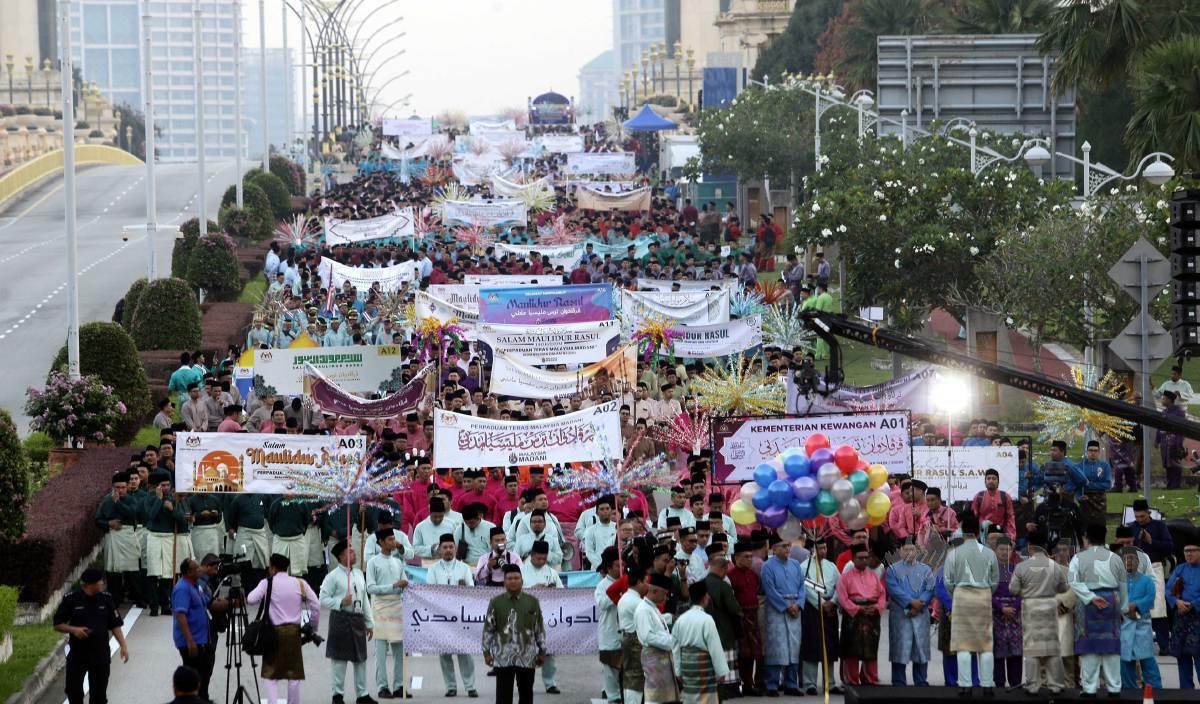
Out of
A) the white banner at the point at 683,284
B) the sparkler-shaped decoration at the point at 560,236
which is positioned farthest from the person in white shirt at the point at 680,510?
Answer: the sparkler-shaped decoration at the point at 560,236

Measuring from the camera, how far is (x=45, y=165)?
269 feet

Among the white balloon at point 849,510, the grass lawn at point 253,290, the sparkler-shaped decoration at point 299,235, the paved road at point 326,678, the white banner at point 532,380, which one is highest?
the sparkler-shaped decoration at point 299,235

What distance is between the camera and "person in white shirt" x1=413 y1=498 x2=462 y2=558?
670 inches

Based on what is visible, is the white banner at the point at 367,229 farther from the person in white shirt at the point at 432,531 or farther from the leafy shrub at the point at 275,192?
the person in white shirt at the point at 432,531

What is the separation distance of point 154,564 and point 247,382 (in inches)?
274

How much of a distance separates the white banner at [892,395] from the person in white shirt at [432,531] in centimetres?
660

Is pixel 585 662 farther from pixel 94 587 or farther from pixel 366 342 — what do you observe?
pixel 366 342

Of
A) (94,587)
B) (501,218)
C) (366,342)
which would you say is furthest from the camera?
(501,218)

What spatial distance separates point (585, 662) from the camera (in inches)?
683

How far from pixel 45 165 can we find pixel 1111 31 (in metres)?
56.3

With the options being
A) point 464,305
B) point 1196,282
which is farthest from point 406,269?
point 1196,282

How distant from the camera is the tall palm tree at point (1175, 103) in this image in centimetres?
2919

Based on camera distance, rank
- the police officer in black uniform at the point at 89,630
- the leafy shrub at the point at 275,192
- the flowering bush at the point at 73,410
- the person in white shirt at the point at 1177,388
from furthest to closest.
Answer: the leafy shrub at the point at 275,192 → the person in white shirt at the point at 1177,388 → the flowering bush at the point at 73,410 → the police officer in black uniform at the point at 89,630

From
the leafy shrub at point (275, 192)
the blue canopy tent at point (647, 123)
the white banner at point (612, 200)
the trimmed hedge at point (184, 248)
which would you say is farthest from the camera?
the blue canopy tent at point (647, 123)
